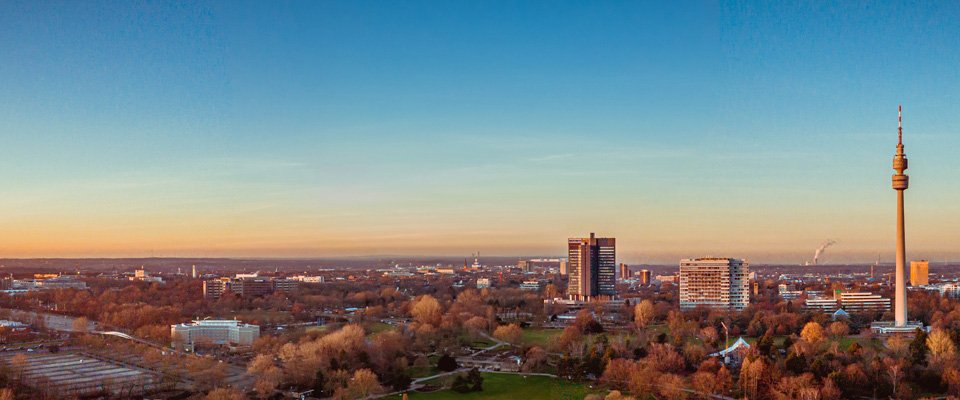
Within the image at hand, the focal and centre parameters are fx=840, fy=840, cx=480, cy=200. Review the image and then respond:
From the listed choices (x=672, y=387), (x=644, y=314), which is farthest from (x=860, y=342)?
(x=672, y=387)

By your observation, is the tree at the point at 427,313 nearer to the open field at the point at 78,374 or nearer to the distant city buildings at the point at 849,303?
the open field at the point at 78,374

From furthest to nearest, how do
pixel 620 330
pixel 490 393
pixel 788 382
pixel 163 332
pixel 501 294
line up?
pixel 501 294, pixel 620 330, pixel 163 332, pixel 490 393, pixel 788 382

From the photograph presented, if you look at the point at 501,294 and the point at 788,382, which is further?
the point at 501,294

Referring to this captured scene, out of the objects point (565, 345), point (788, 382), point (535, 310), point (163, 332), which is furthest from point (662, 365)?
point (535, 310)

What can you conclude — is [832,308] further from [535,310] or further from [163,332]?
[163,332]

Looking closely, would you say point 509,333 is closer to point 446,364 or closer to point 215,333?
point 446,364

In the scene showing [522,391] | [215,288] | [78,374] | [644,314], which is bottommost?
[522,391]

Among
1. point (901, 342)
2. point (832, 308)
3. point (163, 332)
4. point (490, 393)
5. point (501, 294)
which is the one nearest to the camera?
point (490, 393)
